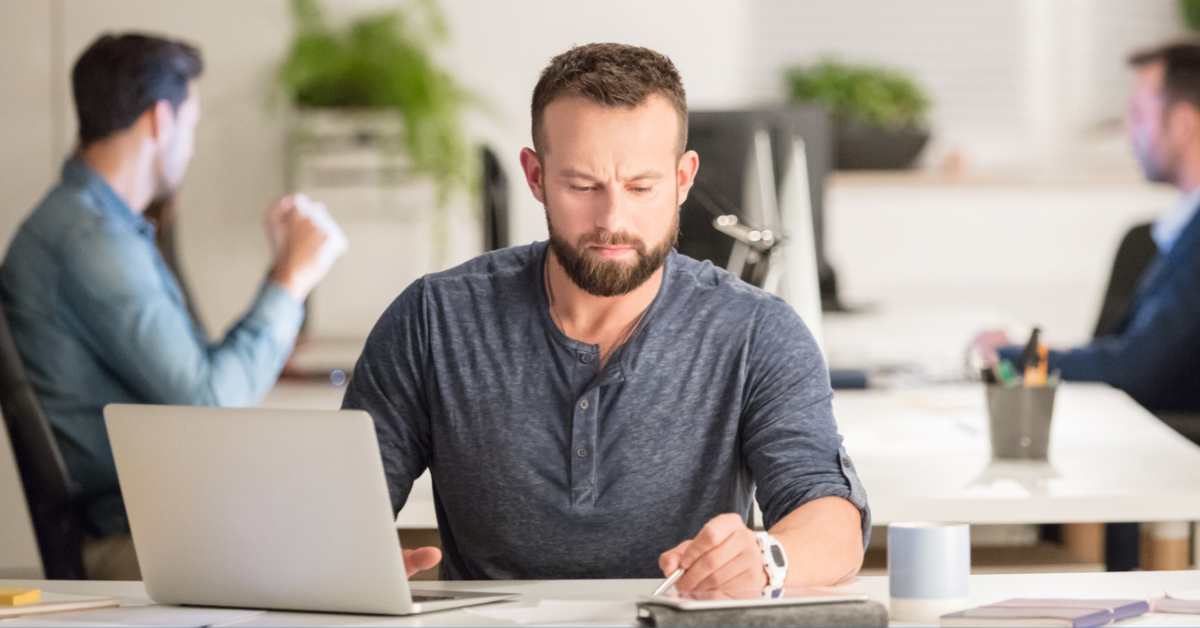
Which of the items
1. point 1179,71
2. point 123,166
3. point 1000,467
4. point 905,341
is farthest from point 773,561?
point 1179,71

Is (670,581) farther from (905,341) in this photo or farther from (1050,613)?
(905,341)

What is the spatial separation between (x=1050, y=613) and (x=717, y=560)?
0.87ft

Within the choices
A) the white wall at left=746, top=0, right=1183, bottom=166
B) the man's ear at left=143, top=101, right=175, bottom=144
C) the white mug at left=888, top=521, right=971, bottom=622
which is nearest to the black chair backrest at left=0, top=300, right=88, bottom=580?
the man's ear at left=143, top=101, right=175, bottom=144

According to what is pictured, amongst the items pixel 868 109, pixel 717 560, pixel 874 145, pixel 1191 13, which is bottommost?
pixel 717 560

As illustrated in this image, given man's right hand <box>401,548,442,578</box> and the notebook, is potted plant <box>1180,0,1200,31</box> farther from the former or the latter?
man's right hand <box>401,548,442,578</box>

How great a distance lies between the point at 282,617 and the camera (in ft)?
3.45

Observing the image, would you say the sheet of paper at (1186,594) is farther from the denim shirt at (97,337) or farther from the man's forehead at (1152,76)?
the man's forehead at (1152,76)

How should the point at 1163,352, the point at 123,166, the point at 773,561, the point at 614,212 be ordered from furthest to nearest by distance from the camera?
1. the point at 1163,352
2. the point at 123,166
3. the point at 614,212
4. the point at 773,561

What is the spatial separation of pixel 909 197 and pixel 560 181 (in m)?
3.29

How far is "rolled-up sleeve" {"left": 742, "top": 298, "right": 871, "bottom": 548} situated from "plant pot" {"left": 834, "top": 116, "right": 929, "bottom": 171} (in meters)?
3.02

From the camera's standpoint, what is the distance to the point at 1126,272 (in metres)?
3.33

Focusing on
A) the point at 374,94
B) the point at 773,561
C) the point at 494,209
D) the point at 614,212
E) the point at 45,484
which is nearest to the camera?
the point at 773,561

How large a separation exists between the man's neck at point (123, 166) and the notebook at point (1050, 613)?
169 cm

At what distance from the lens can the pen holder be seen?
1.78 metres
